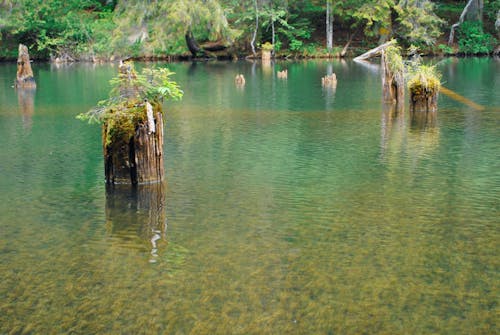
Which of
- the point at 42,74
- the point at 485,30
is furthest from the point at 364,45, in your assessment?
the point at 42,74

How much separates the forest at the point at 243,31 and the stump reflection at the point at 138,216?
36617 mm

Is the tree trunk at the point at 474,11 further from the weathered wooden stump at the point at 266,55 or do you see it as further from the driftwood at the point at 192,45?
the driftwood at the point at 192,45

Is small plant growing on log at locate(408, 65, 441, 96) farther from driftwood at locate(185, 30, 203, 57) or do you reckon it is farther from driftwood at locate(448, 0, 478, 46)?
driftwood at locate(448, 0, 478, 46)

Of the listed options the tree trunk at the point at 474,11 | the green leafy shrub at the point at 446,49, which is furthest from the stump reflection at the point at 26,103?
the tree trunk at the point at 474,11

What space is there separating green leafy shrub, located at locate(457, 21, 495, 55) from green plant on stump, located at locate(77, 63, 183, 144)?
4282cm

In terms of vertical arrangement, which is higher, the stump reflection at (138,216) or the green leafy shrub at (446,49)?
the green leafy shrub at (446,49)

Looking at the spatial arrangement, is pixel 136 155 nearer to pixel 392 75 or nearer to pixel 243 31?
pixel 392 75

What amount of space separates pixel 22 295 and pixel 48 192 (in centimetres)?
476

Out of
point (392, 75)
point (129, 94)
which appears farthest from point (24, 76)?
point (129, 94)

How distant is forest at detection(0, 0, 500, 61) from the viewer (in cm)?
4909

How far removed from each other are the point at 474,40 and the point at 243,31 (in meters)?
16.6

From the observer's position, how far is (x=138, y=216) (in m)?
10.9

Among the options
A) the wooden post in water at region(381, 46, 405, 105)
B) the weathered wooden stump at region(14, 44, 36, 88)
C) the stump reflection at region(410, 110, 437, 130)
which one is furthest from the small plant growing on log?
the weathered wooden stump at region(14, 44, 36, 88)

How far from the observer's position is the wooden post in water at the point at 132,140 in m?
11.9
